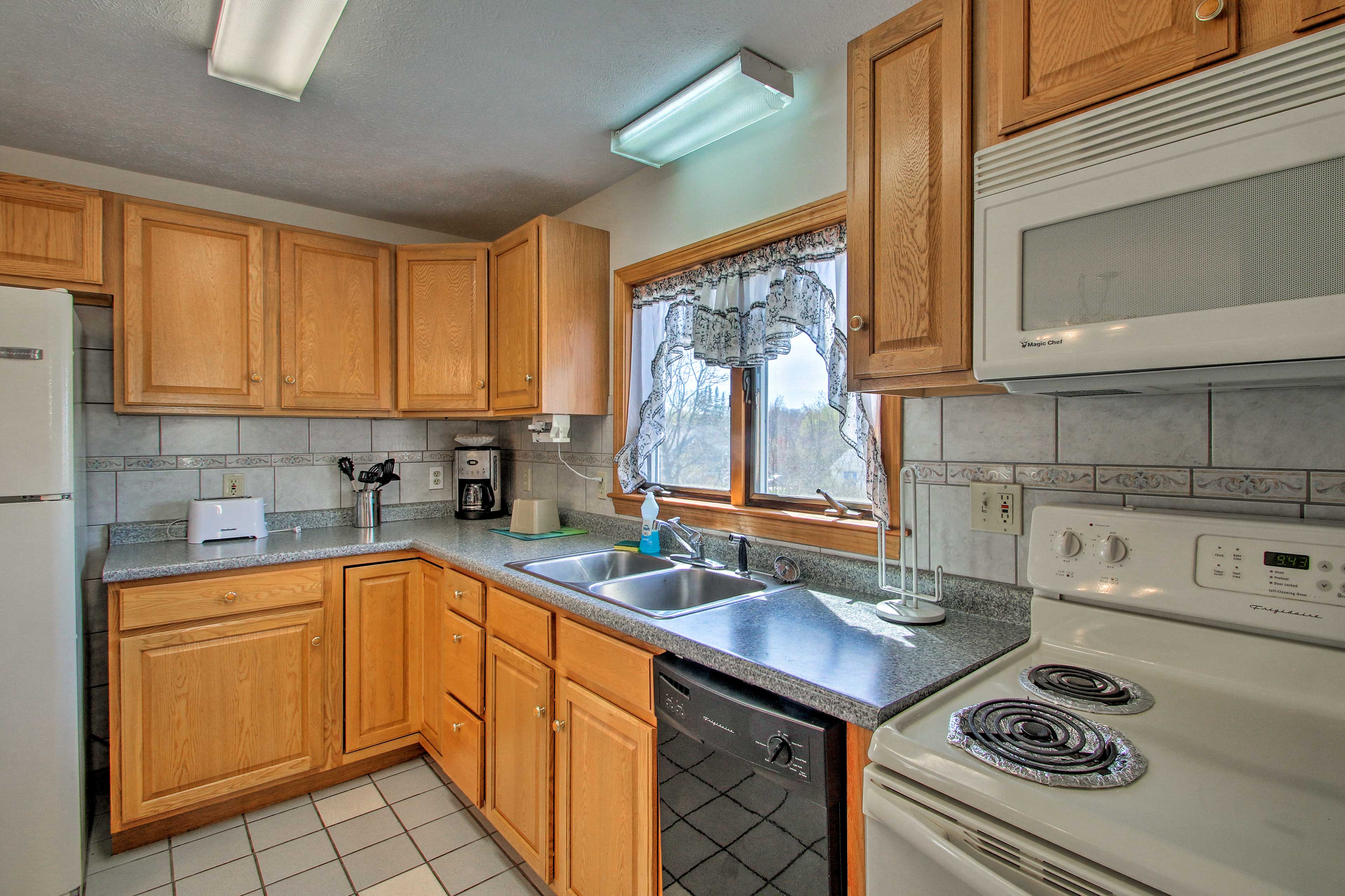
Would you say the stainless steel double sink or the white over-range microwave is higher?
the white over-range microwave

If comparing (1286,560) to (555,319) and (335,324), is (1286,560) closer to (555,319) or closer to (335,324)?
(555,319)

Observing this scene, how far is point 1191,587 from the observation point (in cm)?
108

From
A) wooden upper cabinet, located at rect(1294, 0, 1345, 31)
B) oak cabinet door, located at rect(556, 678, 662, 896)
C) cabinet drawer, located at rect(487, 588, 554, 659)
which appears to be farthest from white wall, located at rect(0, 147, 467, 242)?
wooden upper cabinet, located at rect(1294, 0, 1345, 31)

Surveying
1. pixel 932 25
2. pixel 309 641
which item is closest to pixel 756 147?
pixel 932 25

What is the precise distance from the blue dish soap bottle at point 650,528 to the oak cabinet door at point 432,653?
791 mm

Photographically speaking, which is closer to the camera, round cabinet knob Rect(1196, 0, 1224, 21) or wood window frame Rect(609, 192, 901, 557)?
→ round cabinet knob Rect(1196, 0, 1224, 21)

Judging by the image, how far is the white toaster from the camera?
96.7 inches

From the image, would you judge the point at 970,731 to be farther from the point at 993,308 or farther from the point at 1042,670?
the point at 993,308

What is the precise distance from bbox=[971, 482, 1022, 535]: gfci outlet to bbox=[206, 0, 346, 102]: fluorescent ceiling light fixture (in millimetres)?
1869

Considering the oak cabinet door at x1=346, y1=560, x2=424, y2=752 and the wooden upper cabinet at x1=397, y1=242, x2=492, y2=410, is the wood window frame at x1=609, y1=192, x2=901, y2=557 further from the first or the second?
the oak cabinet door at x1=346, y1=560, x2=424, y2=752

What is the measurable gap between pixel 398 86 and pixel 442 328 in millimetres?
1154

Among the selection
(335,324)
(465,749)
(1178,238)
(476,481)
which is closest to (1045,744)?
(1178,238)

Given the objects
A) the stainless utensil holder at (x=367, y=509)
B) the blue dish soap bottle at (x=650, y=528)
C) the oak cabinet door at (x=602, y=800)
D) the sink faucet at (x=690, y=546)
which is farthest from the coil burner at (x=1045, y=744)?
the stainless utensil holder at (x=367, y=509)

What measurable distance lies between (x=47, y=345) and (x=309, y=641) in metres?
1.22
